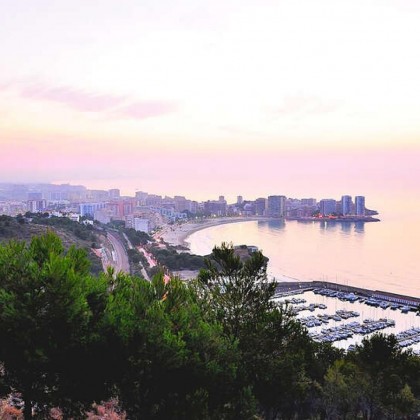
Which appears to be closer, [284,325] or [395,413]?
[284,325]

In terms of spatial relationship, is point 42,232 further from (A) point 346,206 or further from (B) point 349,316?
(A) point 346,206

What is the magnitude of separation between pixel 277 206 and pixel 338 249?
2730 cm

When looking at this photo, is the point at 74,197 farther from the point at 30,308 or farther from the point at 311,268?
the point at 30,308

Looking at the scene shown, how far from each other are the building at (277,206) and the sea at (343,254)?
818cm

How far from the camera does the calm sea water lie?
68.9 ft

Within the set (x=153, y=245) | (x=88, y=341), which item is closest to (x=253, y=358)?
(x=88, y=341)

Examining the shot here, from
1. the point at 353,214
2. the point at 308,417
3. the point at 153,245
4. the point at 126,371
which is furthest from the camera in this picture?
the point at 353,214

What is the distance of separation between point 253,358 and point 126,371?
1265 millimetres

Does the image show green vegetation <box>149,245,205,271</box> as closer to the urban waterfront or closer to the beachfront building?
the urban waterfront

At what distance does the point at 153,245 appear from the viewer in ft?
91.0

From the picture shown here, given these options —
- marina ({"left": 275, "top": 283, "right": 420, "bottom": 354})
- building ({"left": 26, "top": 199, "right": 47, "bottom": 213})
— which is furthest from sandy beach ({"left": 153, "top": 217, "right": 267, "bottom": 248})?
building ({"left": 26, "top": 199, "right": 47, "bottom": 213})

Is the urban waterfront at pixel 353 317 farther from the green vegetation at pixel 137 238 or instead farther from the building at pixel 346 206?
the building at pixel 346 206

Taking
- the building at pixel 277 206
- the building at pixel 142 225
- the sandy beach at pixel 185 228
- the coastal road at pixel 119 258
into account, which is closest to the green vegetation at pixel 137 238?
the coastal road at pixel 119 258

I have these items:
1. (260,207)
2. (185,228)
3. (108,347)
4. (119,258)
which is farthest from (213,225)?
(108,347)
